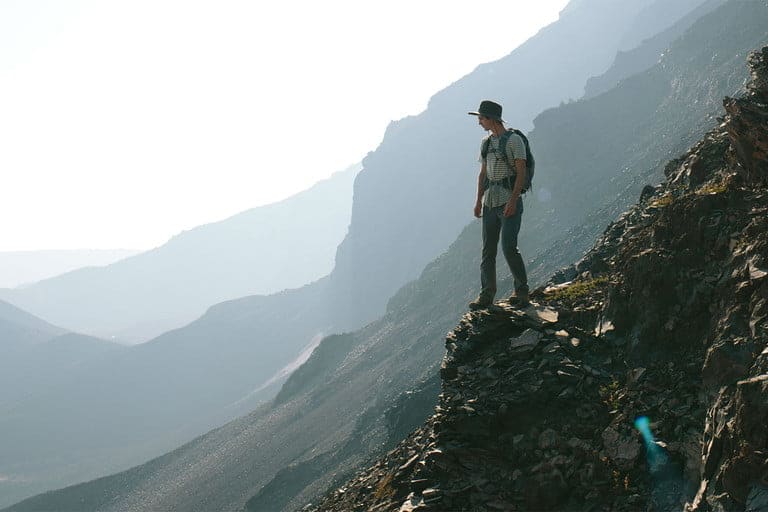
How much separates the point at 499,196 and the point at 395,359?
264ft

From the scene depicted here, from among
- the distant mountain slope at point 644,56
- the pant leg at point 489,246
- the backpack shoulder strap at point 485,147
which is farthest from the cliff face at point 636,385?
the distant mountain slope at point 644,56

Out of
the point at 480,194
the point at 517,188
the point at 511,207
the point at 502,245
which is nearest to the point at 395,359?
the point at 480,194

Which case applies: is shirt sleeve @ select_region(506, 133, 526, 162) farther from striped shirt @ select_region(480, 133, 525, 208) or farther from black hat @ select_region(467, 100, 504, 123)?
black hat @ select_region(467, 100, 504, 123)

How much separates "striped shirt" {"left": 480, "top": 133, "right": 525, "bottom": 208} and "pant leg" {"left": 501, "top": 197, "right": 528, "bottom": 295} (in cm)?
27

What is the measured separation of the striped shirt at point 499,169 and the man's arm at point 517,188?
0.12 m

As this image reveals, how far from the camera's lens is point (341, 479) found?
144 feet

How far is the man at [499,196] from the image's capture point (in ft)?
28.5

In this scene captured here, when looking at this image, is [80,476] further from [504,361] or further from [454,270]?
[504,361]

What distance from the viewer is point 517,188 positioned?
8.62 m

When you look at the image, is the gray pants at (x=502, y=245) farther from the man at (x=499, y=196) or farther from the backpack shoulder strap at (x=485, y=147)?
the backpack shoulder strap at (x=485, y=147)

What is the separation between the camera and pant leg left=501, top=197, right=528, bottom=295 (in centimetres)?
894

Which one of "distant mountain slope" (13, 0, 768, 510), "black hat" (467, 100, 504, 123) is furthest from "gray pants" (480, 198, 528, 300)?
"distant mountain slope" (13, 0, 768, 510)

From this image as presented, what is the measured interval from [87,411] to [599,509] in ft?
717

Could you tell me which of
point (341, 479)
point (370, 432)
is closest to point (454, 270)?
point (370, 432)
